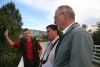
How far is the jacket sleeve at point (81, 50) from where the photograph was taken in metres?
4.08

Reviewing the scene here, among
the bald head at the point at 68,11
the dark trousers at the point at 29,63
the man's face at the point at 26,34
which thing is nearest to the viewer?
the bald head at the point at 68,11

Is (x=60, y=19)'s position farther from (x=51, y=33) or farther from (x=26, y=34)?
(x=26, y=34)

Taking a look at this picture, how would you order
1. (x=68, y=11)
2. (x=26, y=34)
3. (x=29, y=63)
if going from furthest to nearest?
(x=26, y=34), (x=29, y=63), (x=68, y=11)

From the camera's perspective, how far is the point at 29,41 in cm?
911

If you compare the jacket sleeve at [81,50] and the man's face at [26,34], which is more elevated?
the jacket sleeve at [81,50]

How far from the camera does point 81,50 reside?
4086 mm

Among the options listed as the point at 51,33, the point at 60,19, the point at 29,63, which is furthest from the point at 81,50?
the point at 29,63

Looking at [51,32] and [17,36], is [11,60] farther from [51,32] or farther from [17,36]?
[51,32]

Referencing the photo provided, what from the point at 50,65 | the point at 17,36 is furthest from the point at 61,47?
the point at 17,36

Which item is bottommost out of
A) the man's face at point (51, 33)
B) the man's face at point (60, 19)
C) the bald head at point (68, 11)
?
the man's face at point (51, 33)

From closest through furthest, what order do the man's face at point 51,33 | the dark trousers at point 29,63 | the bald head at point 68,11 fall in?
the bald head at point 68,11, the man's face at point 51,33, the dark trousers at point 29,63

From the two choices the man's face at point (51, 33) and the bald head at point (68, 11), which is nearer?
the bald head at point (68, 11)

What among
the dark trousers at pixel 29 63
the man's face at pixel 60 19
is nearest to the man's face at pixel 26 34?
the dark trousers at pixel 29 63

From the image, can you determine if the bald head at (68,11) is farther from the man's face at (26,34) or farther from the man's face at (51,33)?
the man's face at (26,34)
